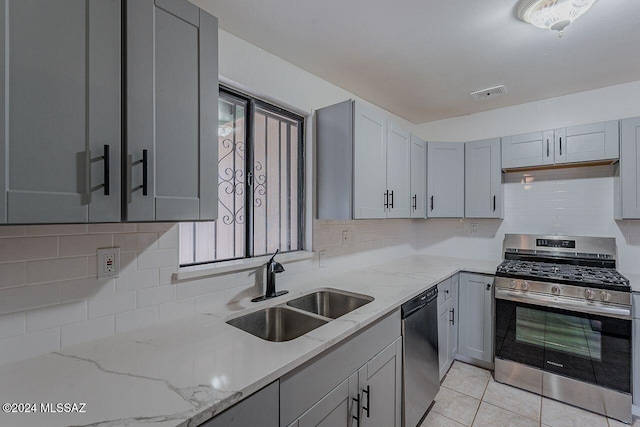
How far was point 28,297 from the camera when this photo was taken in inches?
42.1

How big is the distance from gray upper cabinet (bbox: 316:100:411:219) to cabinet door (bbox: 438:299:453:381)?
3.02 feet

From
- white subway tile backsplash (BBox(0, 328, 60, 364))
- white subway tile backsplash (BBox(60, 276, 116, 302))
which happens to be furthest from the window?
white subway tile backsplash (BBox(0, 328, 60, 364))

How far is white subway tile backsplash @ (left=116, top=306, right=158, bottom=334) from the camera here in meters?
1.29

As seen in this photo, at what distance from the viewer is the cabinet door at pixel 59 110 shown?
0.76 metres

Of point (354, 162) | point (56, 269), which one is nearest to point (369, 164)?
point (354, 162)

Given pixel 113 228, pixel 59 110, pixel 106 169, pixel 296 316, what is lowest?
pixel 296 316

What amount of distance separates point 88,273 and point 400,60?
2.20 meters

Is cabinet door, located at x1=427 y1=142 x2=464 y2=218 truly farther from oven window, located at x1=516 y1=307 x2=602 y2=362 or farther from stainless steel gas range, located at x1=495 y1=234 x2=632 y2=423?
oven window, located at x1=516 y1=307 x2=602 y2=362

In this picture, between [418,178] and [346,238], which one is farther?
[418,178]

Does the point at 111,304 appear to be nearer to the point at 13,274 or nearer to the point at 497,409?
the point at 13,274

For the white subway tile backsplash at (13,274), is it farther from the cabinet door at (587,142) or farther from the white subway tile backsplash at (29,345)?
the cabinet door at (587,142)

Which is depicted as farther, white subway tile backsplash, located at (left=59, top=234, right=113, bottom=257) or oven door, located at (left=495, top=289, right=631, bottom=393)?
oven door, located at (left=495, top=289, right=631, bottom=393)

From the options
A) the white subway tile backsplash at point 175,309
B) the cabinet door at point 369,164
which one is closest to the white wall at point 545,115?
the cabinet door at point 369,164

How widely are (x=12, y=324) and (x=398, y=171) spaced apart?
246 cm
